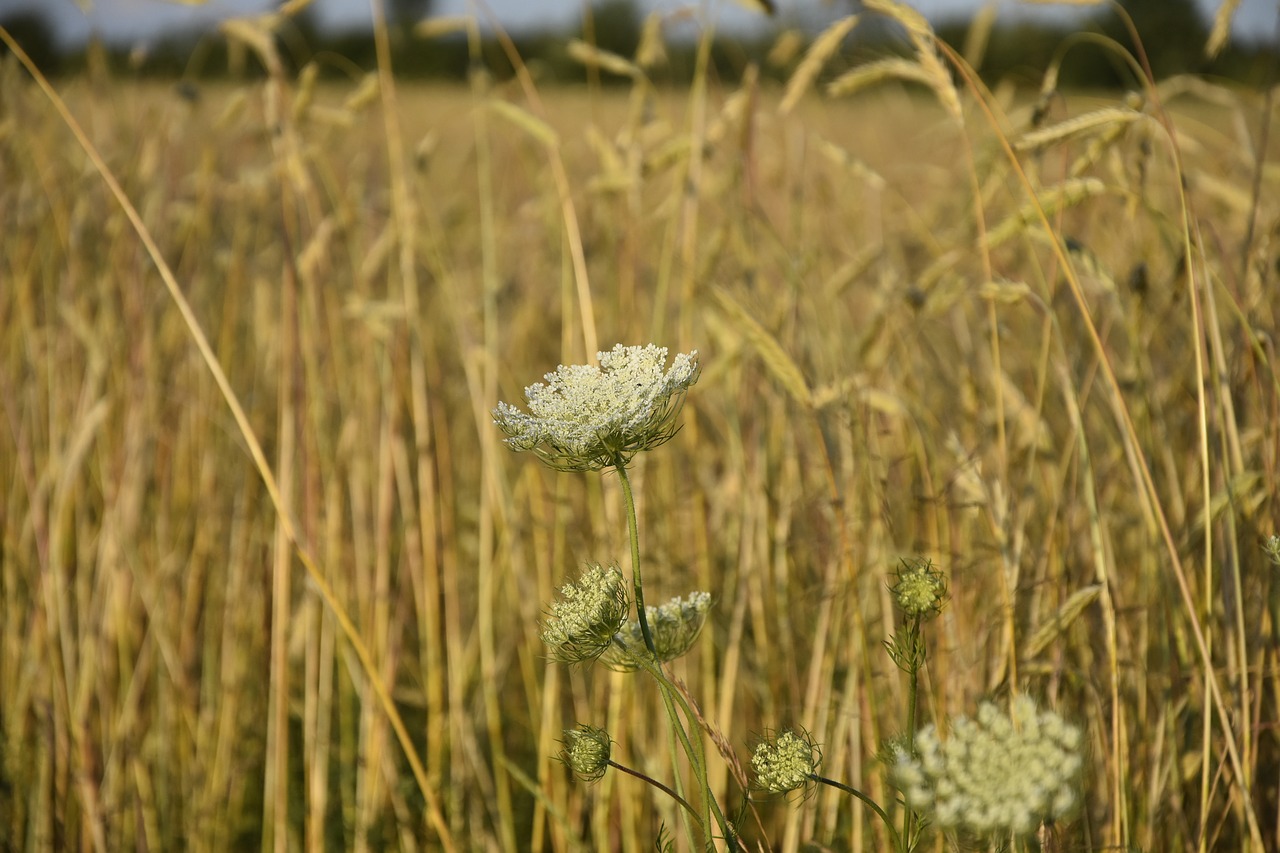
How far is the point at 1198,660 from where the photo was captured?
1.25 meters

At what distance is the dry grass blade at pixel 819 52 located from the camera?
127 cm

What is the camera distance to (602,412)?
2.24 ft

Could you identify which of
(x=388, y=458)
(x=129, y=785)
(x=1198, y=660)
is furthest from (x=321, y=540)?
(x=1198, y=660)

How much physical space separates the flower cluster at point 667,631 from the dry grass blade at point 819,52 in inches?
33.1

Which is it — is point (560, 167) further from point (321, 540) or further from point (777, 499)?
point (321, 540)

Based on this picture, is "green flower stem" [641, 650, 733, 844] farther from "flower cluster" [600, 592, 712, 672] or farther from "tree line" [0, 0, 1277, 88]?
"tree line" [0, 0, 1277, 88]

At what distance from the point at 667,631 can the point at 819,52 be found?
938mm

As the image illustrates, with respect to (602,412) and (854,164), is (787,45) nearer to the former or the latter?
(854,164)

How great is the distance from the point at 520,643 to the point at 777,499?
551 mm

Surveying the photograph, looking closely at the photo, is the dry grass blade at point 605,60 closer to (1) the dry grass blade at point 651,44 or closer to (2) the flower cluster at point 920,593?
(1) the dry grass blade at point 651,44

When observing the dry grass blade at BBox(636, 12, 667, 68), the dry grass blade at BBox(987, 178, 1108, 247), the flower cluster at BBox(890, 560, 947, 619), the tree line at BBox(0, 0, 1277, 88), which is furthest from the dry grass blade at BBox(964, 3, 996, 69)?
the flower cluster at BBox(890, 560, 947, 619)

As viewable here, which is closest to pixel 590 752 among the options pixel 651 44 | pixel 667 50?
pixel 651 44

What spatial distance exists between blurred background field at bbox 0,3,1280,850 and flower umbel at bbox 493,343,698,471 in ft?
1.31

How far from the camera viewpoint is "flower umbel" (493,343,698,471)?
2.17 feet
